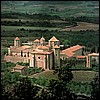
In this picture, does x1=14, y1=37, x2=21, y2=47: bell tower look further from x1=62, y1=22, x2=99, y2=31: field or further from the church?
x1=62, y1=22, x2=99, y2=31: field

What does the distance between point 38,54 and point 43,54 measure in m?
0.23

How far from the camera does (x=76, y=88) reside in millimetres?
7609

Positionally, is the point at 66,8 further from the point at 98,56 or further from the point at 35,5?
the point at 98,56

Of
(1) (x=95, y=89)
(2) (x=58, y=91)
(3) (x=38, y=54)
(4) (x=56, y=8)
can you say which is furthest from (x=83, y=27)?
(2) (x=58, y=91)

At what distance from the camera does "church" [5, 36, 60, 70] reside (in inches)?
396

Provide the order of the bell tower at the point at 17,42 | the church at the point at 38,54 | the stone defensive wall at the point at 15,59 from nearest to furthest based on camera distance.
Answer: the church at the point at 38,54 < the stone defensive wall at the point at 15,59 < the bell tower at the point at 17,42

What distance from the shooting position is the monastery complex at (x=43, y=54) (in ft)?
33.1

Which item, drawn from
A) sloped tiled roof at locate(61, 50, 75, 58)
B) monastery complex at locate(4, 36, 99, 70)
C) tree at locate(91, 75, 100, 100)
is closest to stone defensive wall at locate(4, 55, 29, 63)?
monastery complex at locate(4, 36, 99, 70)

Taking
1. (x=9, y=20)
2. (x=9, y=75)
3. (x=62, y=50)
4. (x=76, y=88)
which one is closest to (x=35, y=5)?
(x=9, y=20)

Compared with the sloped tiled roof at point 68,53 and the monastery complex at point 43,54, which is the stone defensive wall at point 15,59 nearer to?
the monastery complex at point 43,54

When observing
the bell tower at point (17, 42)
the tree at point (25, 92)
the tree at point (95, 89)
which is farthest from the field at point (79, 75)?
the bell tower at point (17, 42)

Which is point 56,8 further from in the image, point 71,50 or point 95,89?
point 95,89

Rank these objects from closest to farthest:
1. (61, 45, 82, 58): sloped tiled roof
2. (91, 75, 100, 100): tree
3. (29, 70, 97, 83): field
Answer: (91, 75, 100, 100): tree, (29, 70, 97, 83): field, (61, 45, 82, 58): sloped tiled roof

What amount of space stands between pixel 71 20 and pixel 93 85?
5.95m
